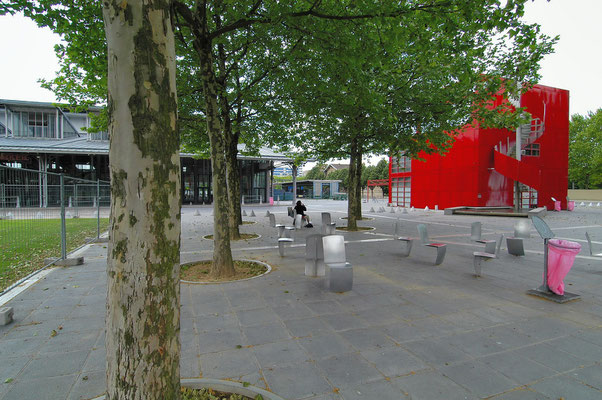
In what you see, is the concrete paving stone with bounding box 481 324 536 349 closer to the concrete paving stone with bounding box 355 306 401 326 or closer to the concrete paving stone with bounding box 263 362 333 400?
the concrete paving stone with bounding box 355 306 401 326

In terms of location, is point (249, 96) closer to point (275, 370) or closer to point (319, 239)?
point (319, 239)

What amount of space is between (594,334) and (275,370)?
13.0 ft

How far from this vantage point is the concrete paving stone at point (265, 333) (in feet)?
12.2

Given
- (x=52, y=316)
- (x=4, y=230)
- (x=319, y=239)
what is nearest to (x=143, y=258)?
(x=52, y=316)

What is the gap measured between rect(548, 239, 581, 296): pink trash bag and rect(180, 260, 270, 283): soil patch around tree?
5.16m

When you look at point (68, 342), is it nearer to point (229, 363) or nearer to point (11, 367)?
point (11, 367)

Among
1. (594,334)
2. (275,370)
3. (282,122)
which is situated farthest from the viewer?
(282,122)

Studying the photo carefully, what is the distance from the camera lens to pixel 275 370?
10.0 feet

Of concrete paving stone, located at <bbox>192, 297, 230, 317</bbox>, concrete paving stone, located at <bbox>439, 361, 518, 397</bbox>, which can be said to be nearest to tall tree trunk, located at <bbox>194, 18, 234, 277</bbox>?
concrete paving stone, located at <bbox>192, 297, 230, 317</bbox>

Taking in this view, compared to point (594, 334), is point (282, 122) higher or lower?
higher

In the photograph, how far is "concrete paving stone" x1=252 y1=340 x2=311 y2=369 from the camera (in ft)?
10.5

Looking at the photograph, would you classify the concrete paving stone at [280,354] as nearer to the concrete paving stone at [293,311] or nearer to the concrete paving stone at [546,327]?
the concrete paving stone at [293,311]

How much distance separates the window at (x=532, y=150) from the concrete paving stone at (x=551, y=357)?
90.4 feet

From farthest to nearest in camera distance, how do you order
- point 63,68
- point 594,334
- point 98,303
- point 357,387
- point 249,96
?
point 249,96, point 63,68, point 98,303, point 594,334, point 357,387
